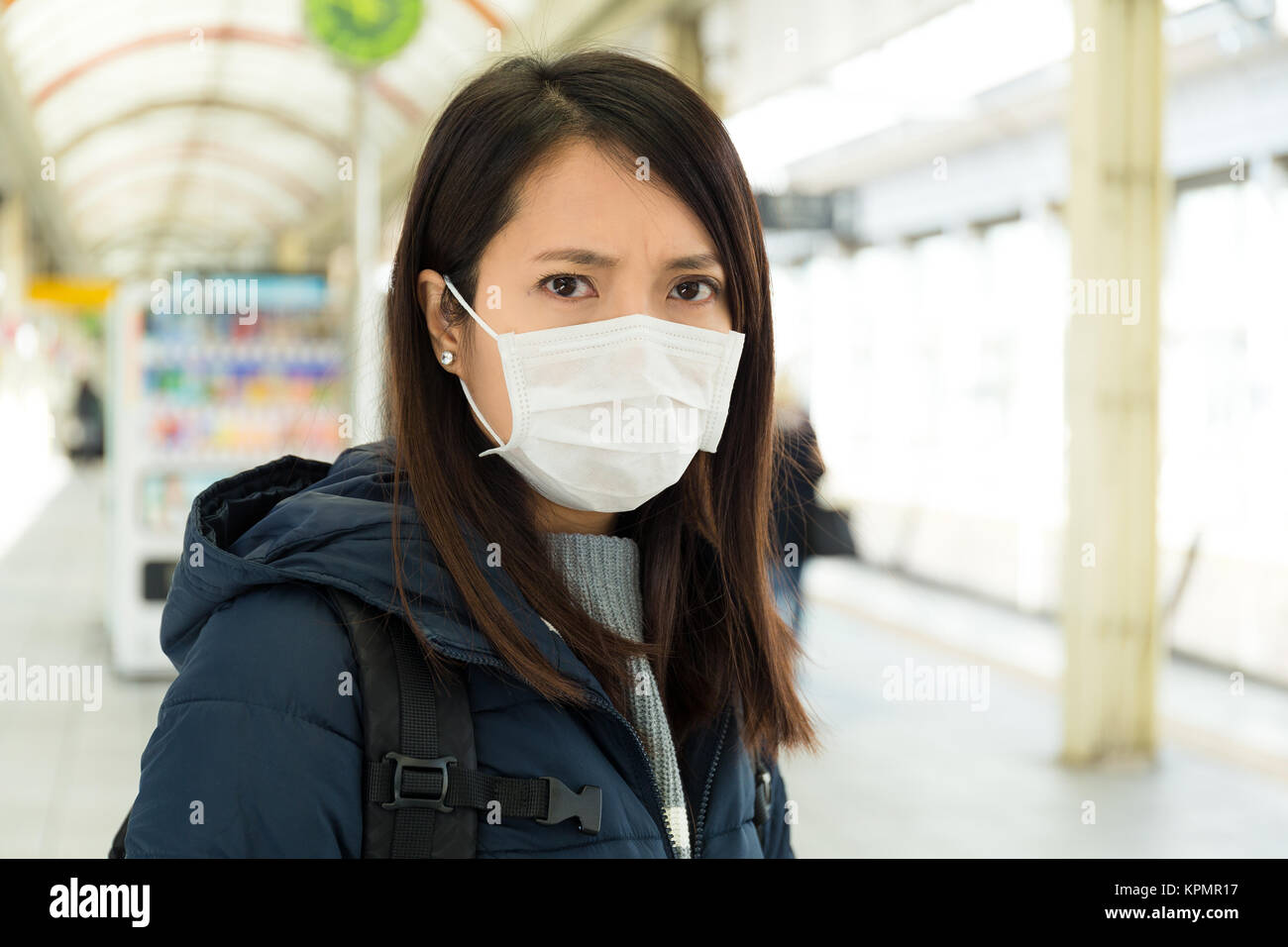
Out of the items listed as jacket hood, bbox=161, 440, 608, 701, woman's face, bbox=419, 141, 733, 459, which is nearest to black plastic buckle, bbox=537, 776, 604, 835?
jacket hood, bbox=161, 440, 608, 701

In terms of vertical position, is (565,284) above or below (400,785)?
above

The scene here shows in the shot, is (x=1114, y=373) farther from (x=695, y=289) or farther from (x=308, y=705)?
(x=308, y=705)

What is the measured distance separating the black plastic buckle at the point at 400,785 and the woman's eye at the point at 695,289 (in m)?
0.61

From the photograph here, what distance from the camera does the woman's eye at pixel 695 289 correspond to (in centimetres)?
142

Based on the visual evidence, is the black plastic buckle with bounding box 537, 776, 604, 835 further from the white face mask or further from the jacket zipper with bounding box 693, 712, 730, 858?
the white face mask

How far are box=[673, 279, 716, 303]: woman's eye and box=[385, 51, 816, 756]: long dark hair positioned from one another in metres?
0.03

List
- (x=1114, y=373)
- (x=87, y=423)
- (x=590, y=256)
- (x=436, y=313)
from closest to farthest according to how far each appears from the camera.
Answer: (x=590, y=256)
(x=436, y=313)
(x=1114, y=373)
(x=87, y=423)

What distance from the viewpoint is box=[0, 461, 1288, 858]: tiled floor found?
4.72 metres

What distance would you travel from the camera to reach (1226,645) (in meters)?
7.37

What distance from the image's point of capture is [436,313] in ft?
4.77

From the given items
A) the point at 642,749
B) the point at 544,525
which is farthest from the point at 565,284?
the point at 642,749

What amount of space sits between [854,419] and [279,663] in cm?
1163

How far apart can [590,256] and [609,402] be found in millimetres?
237
